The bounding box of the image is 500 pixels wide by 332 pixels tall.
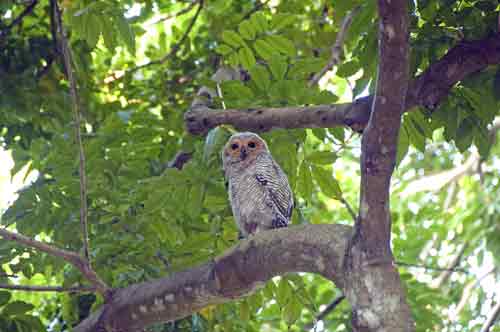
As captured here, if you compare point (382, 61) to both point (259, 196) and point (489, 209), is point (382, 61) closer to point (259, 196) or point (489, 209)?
point (259, 196)

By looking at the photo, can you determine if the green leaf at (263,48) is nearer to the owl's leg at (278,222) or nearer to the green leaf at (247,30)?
the green leaf at (247,30)

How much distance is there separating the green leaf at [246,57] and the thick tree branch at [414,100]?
2.25 feet

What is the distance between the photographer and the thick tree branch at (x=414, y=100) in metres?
2.73

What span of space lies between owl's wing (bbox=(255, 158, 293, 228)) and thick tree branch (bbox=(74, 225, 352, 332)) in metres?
1.12

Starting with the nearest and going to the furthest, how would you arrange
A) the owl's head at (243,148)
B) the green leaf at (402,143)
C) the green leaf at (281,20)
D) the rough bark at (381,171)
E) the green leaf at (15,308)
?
1. the rough bark at (381,171)
2. the green leaf at (402,143)
3. the green leaf at (15,308)
4. the green leaf at (281,20)
5. the owl's head at (243,148)

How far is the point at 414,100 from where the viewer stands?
110 inches

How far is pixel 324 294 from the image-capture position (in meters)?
5.64

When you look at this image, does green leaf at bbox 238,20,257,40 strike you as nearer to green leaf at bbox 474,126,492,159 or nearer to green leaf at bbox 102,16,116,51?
green leaf at bbox 102,16,116,51

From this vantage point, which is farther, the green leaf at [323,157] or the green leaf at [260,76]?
the green leaf at [260,76]

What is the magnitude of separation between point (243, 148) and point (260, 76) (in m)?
0.90

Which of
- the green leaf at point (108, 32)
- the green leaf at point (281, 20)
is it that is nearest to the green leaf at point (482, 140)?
the green leaf at point (281, 20)

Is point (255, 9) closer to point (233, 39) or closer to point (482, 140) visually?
point (233, 39)

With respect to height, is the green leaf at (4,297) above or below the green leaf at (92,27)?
below

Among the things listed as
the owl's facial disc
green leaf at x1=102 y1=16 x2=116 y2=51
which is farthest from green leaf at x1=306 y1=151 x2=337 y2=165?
green leaf at x1=102 y1=16 x2=116 y2=51
